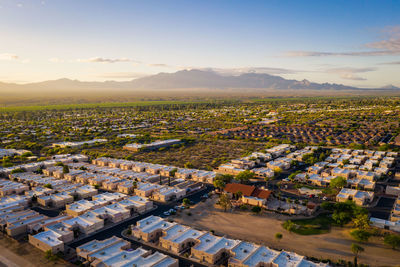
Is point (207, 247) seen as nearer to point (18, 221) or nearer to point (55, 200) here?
point (18, 221)

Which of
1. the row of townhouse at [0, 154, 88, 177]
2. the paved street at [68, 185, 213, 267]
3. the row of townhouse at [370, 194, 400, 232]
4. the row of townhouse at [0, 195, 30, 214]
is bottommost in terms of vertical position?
the paved street at [68, 185, 213, 267]

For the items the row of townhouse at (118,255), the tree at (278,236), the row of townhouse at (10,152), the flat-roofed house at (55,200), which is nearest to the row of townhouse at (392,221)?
the tree at (278,236)

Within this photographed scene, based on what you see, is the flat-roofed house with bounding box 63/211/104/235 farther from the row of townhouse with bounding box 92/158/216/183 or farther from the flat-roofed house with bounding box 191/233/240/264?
the row of townhouse with bounding box 92/158/216/183

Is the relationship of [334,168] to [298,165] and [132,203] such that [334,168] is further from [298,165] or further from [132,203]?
[132,203]

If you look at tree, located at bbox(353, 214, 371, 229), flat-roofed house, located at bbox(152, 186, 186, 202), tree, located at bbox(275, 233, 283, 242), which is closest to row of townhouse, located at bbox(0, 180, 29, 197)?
flat-roofed house, located at bbox(152, 186, 186, 202)

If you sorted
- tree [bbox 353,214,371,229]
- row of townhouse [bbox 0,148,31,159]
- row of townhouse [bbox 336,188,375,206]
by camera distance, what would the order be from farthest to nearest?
row of townhouse [bbox 0,148,31,159] < row of townhouse [bbox 336,188,375,206] < tree [bbox 353,214,371,229]

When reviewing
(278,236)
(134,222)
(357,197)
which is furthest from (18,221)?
(357,197)

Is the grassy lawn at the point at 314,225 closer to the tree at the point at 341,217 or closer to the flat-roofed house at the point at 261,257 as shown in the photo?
the tree at the point at 341,217
